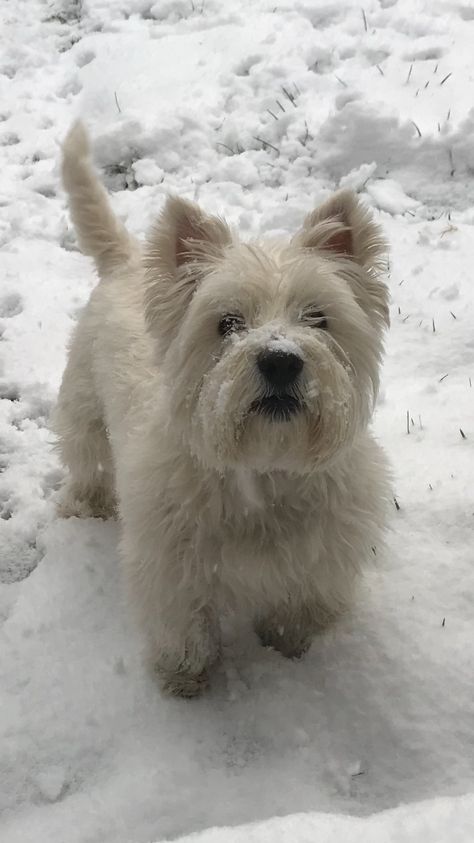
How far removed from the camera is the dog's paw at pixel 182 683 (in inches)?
100

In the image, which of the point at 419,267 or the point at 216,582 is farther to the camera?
the point at 419,267

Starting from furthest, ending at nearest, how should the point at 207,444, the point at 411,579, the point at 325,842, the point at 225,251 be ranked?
1. the point at 411,579
2. the point at 225,251
3. the point at 207,444
4. the point at 325,842

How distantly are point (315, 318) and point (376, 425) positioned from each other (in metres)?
1.44

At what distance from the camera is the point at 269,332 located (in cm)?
184

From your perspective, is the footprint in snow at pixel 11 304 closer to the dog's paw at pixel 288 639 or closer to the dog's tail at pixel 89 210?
the dog's tail at pixel 89 210

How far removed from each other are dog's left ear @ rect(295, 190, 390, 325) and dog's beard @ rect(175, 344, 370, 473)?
31 cm

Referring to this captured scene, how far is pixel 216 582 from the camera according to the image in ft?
7.67

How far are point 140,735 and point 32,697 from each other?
0.43 m

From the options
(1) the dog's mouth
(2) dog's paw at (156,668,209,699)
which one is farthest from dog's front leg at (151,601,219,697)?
(1) the dog's mouth

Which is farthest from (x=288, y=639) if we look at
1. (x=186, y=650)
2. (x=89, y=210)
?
(x=89, y=210)

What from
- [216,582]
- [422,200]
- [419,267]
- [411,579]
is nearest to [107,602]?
[216,582]

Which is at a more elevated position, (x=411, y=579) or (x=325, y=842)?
(x=325, y=842)

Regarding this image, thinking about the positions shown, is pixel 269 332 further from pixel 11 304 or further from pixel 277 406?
pixel 11 304

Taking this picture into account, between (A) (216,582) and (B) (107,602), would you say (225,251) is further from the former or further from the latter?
(B) (107,602)
